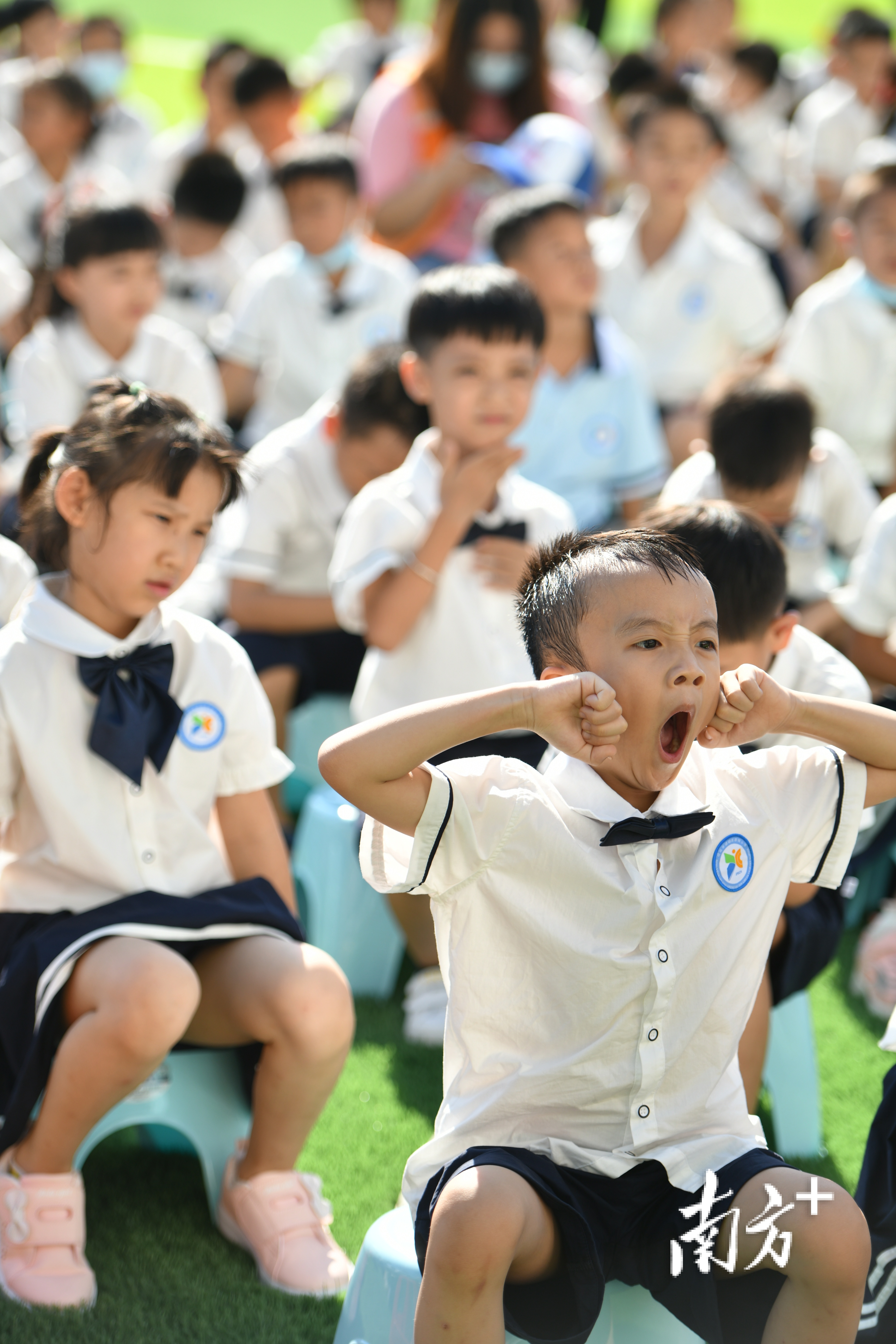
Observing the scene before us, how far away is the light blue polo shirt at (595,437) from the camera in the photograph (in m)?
2.74

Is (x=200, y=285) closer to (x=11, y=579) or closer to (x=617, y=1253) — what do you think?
(x=11, y=579)

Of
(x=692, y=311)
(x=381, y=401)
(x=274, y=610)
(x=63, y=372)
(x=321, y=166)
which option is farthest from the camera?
(x=692, y=311)

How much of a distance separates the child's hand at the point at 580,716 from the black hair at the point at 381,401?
1.37 m

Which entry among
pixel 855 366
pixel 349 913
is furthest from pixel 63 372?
pixel 855 366

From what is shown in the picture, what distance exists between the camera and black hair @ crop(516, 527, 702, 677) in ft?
3.88

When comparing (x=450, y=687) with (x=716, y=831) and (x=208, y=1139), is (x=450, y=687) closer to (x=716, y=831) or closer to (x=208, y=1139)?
(x=208, y=1139)

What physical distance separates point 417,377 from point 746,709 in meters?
1.18

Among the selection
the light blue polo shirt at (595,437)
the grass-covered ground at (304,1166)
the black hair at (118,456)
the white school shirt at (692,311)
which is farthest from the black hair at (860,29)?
the black hair at (118,456)

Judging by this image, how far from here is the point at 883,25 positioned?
5.39m

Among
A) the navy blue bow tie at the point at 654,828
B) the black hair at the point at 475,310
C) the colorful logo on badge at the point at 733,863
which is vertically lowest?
the colorful logo on badge at the point at 733,863

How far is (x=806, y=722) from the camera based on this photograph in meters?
1.20

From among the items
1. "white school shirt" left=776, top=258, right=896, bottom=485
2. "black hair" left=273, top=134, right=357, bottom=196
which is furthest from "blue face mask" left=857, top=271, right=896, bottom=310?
"black hair" left=273, top=134, right=357, bottom=196

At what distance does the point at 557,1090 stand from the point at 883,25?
5263 millimetres

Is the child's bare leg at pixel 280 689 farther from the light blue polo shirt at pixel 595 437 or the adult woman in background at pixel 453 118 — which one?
the adult woman in background at pixel 453 118
